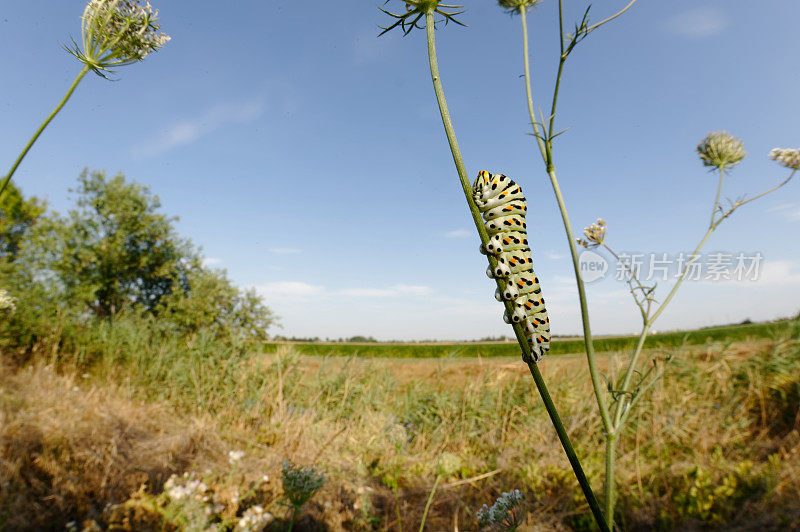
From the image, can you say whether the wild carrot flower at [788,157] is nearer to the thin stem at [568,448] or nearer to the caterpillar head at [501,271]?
the caterpillar head at [501,271]

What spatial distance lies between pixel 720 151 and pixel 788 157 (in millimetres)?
481

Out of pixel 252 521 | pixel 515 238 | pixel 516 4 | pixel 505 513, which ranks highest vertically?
pixel 516 4

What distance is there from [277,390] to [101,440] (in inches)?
104

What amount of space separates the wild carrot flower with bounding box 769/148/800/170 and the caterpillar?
2247 millimetres

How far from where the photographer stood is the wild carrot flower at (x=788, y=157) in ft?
8.84

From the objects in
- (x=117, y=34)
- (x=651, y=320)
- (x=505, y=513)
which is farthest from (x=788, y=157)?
(x=117, y=34)

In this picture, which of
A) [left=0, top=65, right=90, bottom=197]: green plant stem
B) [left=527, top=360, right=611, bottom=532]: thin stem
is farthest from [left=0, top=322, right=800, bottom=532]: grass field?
[left=0, top=65, right=90, bottom=197]: green plant stem

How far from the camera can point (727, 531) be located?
4.13 metres

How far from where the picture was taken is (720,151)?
318 cm

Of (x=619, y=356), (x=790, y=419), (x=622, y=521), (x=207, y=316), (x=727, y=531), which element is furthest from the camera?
(x=207, y=316)

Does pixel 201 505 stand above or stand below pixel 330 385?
below

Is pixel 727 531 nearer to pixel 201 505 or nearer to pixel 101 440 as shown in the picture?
pixel 201 505

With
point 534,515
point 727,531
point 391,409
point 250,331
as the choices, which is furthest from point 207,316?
point 727,531

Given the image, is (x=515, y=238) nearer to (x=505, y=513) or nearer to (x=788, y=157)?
(x=505, y=513)
